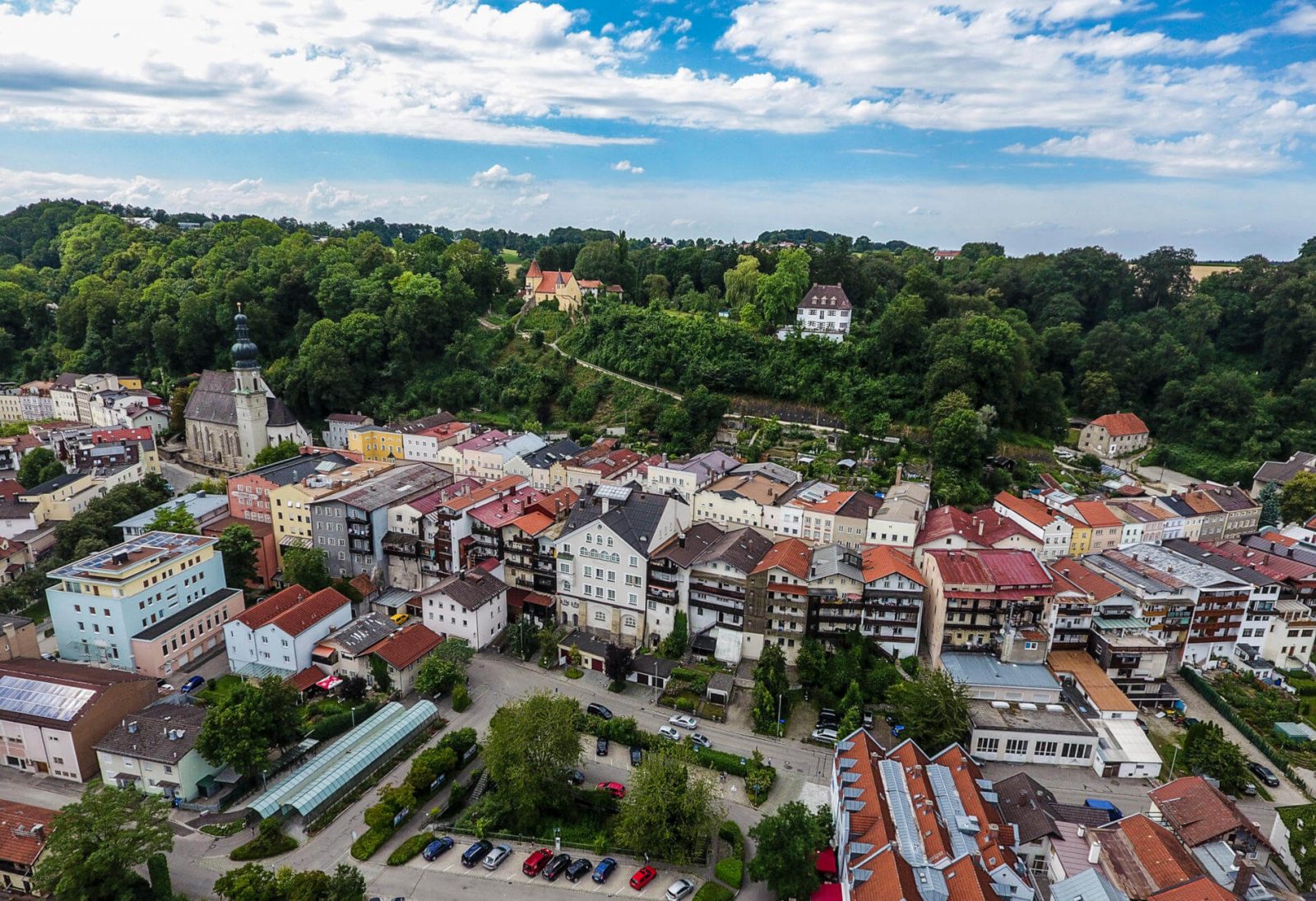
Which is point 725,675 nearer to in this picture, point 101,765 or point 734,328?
point 101,765

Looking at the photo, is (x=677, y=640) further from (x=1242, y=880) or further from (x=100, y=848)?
(x=100, y=848)

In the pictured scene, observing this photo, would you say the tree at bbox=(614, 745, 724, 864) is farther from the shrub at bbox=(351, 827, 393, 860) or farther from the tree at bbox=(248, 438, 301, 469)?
the tree at bbox=(248, 438, 301, 469)

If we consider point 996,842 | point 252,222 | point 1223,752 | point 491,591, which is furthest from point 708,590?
point 252,222

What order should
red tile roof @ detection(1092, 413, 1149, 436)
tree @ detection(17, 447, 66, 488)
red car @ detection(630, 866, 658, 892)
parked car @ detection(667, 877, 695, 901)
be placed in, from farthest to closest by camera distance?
1. red tile roof @ detection(1092, 413, 1149, 436)
2. tree @ detection(17, 447, 66, 488)
3. red car @ detection(630, 866, 658, 892)
4. parked car @ detection(667, 877, 695, 901)

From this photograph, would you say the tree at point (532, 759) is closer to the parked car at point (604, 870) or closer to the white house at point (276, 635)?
the parked car at point (604, 870)

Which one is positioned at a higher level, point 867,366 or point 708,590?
point 867,366

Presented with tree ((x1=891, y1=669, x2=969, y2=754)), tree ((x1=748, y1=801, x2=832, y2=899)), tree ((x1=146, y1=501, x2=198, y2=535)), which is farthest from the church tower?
tree ((x1=891, y1=669, x2=969, y2=754))

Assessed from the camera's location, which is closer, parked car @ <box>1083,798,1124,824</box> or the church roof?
parked car @ <box>1083,798,1124,824</box>
